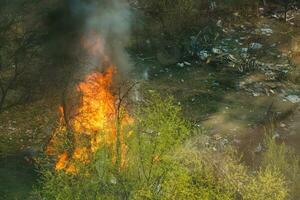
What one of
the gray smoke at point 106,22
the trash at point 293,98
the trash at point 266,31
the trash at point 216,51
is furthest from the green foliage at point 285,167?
the trash at point 266,31

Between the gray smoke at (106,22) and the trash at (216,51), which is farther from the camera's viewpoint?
the trash at (216,51)

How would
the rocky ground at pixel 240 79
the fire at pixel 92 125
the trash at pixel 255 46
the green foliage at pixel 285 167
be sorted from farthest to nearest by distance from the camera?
1. the trash at pixel 255 46
2. the rocky ground at pixel 240 79
3. the green foliage at pixel 285 167
4. the fire at pixel 92 125

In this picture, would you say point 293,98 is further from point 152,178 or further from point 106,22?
point 152,178

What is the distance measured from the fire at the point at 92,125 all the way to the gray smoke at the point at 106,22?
0.28 m

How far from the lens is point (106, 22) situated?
15969mm

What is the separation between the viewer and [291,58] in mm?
21125

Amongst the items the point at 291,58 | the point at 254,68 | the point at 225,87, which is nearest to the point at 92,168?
the point at 225,87

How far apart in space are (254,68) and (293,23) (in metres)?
4.46

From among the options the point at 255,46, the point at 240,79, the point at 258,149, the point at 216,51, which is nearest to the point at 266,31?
the point at 255,46

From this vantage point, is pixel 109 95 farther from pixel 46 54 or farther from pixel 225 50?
pixel 225 50

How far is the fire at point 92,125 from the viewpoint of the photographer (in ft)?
42.7

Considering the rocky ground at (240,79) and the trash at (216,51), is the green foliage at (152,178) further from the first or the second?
the trash at (216,51)

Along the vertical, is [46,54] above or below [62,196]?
above

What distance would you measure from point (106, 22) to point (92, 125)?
10.4 feet
